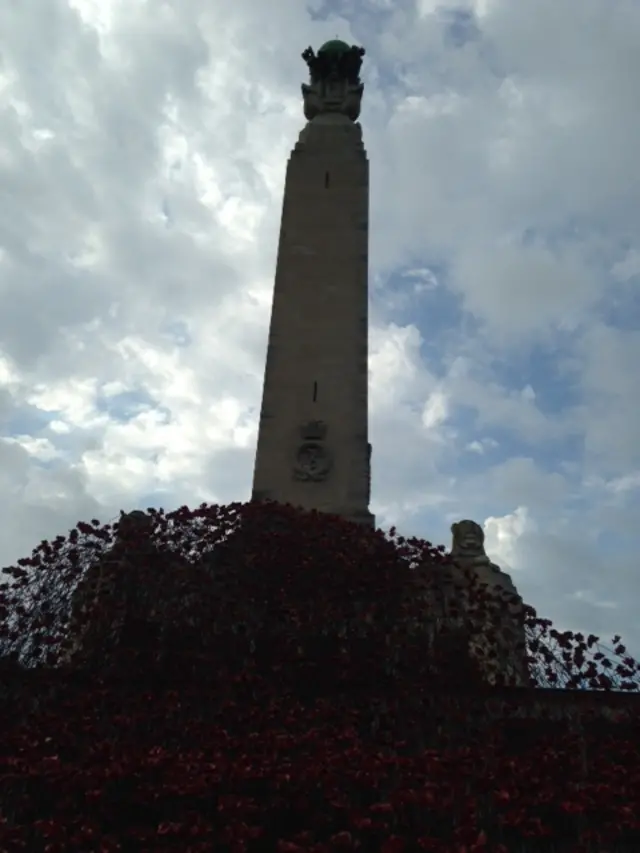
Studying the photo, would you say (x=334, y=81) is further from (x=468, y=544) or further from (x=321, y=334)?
(x=468, y=544)

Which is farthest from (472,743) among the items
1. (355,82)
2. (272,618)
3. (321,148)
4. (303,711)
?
(355,82)

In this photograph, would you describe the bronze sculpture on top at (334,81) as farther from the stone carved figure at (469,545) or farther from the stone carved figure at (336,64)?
the stone carved figure at (469,545)

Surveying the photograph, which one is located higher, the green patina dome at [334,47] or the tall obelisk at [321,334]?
the green patina dome at [334,47]

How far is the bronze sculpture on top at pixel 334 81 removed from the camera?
858 inches

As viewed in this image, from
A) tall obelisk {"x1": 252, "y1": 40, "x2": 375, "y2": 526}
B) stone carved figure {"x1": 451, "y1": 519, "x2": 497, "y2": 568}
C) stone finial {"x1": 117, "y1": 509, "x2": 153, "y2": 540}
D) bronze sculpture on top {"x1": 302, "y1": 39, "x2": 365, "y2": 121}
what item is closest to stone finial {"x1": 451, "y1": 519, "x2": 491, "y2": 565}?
stone carved figure {"x1": 451, "y1": 519, "x2": 497, "y2": 568}

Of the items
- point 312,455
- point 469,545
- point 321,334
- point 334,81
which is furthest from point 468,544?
point 334,81

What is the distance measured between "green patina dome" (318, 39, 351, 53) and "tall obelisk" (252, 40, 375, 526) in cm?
147

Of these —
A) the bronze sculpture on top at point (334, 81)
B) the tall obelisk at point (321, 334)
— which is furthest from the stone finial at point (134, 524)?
the bronze sculpture on top at point (334, 81)

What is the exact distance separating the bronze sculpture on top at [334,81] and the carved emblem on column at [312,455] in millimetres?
9533

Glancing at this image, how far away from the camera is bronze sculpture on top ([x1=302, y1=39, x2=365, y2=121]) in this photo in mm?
21797

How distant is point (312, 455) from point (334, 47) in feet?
39.7

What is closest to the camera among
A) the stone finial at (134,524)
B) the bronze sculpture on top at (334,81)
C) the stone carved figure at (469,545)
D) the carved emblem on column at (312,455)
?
the stone finial at (134,524)

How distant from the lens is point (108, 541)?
37.0 ft

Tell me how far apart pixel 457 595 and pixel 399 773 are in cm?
500
